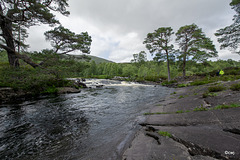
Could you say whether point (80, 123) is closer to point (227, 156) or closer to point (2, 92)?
point (227, 156)

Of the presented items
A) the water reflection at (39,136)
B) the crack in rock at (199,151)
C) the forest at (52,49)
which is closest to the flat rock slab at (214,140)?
the crack in rock at (199,151)

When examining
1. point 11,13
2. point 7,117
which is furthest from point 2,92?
point 11,13

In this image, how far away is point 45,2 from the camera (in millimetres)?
10359

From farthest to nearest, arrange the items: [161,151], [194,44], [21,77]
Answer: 1. [194,44]
2. [21,77]
3. [161,151]

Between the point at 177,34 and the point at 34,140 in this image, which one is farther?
the point at 177,34

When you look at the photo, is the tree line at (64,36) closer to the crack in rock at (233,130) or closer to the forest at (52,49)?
the forest at (52,49)

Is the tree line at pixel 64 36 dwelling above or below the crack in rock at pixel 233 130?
above

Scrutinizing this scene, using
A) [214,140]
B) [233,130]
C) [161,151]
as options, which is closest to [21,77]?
[161,151]

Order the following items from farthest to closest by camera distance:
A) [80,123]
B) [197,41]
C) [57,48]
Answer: [197,41] → [57,48] → [80,123]

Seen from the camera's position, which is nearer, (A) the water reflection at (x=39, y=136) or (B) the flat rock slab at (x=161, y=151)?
(B) the flat rock slab at (x=161, y=151)

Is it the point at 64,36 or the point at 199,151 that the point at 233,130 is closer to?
the point at 199,151

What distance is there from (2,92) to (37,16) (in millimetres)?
8949

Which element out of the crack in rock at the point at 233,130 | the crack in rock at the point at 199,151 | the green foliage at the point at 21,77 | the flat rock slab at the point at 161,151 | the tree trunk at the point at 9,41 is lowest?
the flat rock slab at the point at 161,151

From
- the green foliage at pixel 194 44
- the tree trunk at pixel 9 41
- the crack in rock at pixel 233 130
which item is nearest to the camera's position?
the crack in rock at pixel 233 130
